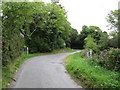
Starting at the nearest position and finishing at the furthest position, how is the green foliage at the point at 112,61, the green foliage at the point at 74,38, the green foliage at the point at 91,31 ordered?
1. the green foliage at the point at 112,61
2. the green foliage at the point at 91,31
3. the green foliage at the point at 74,38

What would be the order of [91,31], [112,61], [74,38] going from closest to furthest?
[112,61] → [91,31] → [74,38]

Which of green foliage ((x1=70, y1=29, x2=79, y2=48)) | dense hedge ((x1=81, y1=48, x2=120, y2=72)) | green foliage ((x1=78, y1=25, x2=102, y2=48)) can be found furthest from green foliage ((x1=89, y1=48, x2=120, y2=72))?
green foliage ((x1=70, y1=29, x2=79, y2=48))

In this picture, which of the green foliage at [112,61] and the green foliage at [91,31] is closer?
the green foliage at [112,61]

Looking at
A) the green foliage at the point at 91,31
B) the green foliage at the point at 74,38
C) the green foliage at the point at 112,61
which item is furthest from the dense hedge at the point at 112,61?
the green foliage at the point at 74,38

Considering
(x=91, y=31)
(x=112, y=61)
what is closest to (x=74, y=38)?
(x=91, y=31)

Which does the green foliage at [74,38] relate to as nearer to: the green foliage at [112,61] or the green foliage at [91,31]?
the green foliage at [91,31]

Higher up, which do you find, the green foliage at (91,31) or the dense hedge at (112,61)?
the green foliage at (91,31)

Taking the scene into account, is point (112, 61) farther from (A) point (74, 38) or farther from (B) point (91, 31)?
(A) point (74, 38)

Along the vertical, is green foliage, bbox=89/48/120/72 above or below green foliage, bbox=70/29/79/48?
below

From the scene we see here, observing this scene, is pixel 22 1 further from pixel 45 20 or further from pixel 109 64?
pixel 45 20

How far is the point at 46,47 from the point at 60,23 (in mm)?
5362

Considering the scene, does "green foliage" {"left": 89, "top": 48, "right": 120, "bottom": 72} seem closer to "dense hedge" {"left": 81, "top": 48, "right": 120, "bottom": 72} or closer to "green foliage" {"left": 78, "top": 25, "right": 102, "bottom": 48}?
"dense hedge" {"left": 81, "top": 48, "right": 120, "bottom": 72}

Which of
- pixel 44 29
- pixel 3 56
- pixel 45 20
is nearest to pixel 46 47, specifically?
pixel 44 29

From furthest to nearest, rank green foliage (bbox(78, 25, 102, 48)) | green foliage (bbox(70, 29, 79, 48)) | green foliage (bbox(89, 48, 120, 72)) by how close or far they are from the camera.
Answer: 1. green foliage (bbox(70, 29, 79, 48))
2. green foliage (bbox(78, 25, 102, 48))
3. green foliage (bbox(89, 48, 120, 72))
